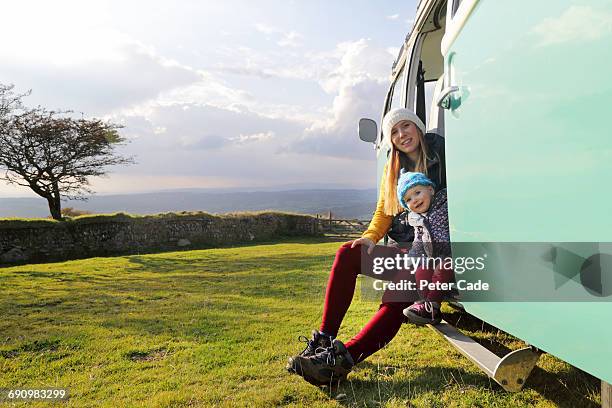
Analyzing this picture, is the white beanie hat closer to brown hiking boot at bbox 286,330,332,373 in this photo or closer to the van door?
the van door

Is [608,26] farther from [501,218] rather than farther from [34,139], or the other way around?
[34,139]

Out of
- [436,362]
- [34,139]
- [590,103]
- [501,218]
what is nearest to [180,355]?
[436,362]

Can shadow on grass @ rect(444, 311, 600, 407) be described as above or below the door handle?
below

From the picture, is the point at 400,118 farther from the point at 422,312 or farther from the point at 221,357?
the point at 221,357

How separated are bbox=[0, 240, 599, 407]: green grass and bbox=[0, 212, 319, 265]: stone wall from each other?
9.97m

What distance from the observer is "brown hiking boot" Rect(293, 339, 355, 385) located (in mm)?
2388

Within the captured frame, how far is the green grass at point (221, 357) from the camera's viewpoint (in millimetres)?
2418

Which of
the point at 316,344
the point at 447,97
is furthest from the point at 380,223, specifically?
the point at 447,97

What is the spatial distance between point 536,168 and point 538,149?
6cm

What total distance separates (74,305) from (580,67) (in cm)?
650

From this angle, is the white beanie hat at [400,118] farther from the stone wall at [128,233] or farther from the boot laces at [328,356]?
the stone wall at [128,233]

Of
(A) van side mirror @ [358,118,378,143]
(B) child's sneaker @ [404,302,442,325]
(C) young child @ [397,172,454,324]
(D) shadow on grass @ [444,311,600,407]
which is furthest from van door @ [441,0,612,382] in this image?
(A) van side mirror @ [358,118,378,143]

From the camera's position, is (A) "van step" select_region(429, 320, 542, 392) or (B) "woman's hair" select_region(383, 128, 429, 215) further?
(B) "woman's hair" select_region(383, 128, 429, 215)

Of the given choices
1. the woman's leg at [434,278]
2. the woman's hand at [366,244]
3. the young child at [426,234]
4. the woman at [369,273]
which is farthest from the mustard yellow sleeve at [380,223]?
the woman's leg at [434,278]
